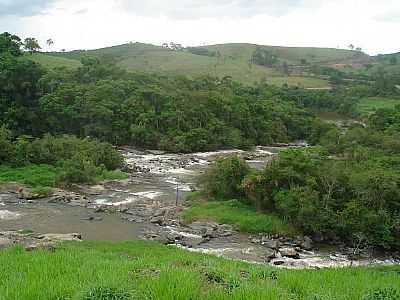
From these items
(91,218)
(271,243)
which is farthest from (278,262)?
(91,218)

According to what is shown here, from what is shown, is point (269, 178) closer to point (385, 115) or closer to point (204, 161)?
point (204, 161)

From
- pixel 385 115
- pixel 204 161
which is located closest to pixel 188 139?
pixel 204 161

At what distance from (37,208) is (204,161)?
2816 centimetres

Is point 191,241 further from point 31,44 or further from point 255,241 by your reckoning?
point 31,44

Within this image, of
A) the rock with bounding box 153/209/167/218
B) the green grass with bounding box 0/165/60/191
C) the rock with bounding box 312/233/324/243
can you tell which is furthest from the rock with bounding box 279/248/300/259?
the green grass with bounding box 0/165/60/191

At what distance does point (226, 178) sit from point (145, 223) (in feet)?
27.7

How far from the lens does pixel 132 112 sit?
76.3 meters

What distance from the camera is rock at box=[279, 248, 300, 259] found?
102 ft

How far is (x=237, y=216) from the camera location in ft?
123

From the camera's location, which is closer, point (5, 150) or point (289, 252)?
point (289, 252)

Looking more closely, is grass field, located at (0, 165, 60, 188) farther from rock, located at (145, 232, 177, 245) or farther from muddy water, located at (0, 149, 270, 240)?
rock, located at (145, 232, 177, 245)

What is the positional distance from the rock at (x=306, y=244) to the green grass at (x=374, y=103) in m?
78.1

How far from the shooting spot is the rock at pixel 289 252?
31078 mm

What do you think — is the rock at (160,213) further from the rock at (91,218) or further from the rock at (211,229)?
the rock at (91,218)
